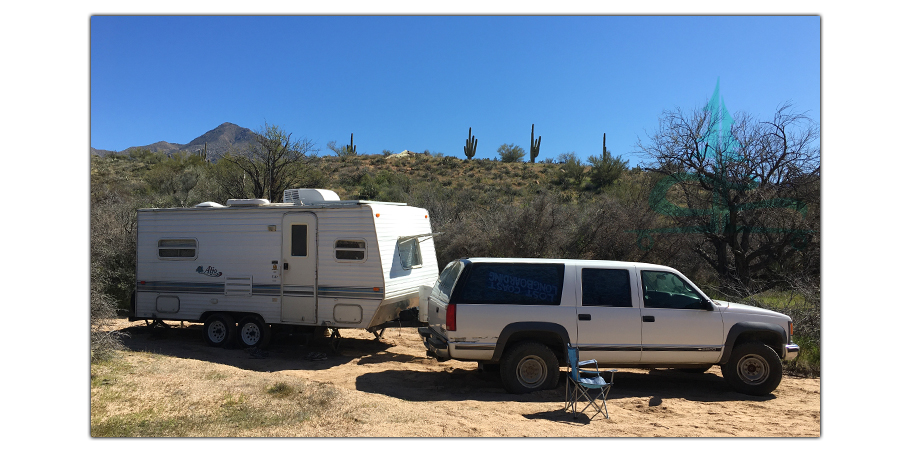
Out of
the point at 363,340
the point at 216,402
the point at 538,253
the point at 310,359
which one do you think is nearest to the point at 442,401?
the point at 216,402

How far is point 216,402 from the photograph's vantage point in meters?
6.11

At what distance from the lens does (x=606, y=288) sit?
707cm

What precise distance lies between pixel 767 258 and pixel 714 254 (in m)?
1.12

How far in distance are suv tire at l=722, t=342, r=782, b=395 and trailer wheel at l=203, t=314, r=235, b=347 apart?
792 cm

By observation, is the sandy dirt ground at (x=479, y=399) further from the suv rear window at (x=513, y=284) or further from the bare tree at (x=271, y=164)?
the bare tree at (x=271, y=164)

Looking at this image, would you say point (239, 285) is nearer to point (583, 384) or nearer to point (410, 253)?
point (410, 253)

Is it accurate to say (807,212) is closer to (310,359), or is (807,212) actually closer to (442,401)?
(442,401)

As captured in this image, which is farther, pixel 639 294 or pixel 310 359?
pixel 310 359

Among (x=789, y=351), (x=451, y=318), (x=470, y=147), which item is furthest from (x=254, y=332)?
(x=470, y=147)

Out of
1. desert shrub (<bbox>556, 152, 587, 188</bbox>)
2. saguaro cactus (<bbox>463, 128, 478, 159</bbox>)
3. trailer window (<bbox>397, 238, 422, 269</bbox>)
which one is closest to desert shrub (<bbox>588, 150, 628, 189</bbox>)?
desert shrub (<bbox>556, 152, 587, 188</bbox>)

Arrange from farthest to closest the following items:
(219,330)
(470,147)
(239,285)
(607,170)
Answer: (470,147)
(607,170)
(219,330)
(239,285)

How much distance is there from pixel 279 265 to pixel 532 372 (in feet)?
16.0

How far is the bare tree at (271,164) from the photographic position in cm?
2031

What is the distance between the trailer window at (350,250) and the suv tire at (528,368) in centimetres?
329
